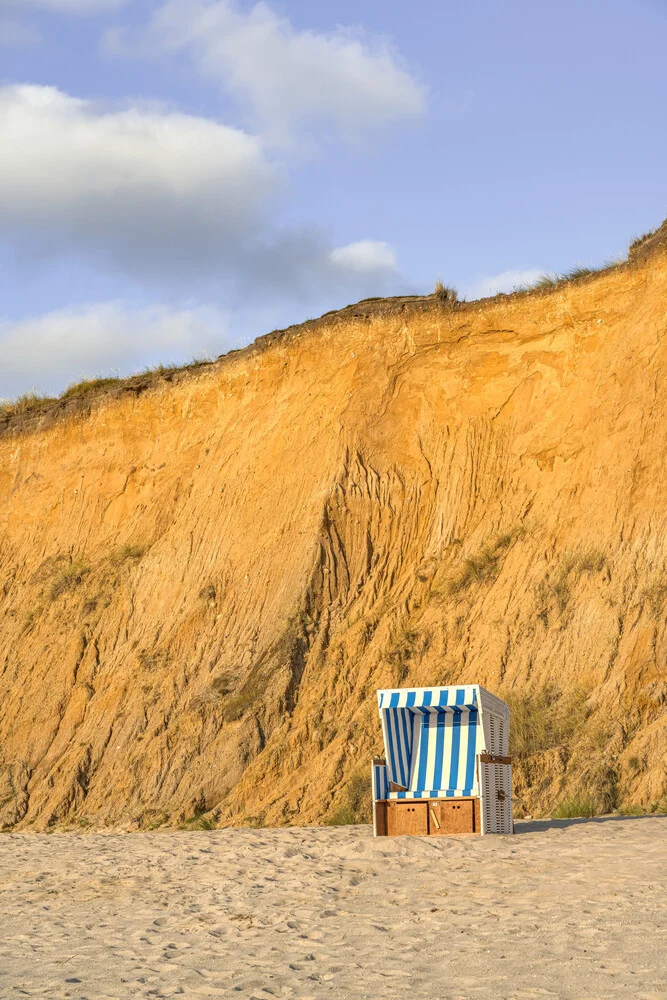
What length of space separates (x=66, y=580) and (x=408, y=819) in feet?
42.4

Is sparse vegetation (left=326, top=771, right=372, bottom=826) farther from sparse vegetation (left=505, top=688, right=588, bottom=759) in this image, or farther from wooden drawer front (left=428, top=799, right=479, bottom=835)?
wooden drawer front (left=428, top=799, right=479, bottom=835)

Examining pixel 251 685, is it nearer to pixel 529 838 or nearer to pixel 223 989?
pixel 529 838

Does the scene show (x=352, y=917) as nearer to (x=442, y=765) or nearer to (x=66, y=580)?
(x=442, y=765)

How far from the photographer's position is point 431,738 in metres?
14.4

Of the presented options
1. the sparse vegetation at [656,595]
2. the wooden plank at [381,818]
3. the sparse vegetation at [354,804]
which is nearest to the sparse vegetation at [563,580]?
the sparse vegetation at [656,595]

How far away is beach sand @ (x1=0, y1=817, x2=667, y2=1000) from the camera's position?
24.6 ft

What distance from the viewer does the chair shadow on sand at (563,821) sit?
1359 centimetres

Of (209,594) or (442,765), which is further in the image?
(209,594)

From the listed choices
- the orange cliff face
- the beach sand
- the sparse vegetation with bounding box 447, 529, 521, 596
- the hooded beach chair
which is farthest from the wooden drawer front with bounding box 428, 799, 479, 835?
the sparse vegetation with bounding box 447, 529, 521, 596

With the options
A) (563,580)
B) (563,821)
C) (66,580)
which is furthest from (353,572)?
(563,821)

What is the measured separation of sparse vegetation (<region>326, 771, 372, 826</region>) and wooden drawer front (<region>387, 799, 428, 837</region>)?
264cm

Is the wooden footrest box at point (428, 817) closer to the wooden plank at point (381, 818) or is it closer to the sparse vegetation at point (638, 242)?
the wooden plank at point (381, 818)

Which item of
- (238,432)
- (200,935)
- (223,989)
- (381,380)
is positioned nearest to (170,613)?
(238,432)

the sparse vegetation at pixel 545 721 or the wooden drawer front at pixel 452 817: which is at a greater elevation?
the sparse vegetation at pixel 545 721
